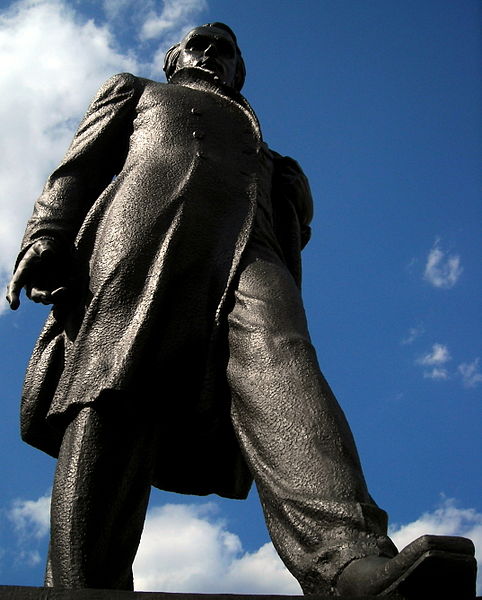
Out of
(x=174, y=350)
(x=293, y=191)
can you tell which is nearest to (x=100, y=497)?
(x=174, y=350)

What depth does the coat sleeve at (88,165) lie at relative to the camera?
16.3 ft

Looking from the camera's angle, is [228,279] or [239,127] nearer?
[228,279]

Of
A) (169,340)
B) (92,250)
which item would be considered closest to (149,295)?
(169,340)

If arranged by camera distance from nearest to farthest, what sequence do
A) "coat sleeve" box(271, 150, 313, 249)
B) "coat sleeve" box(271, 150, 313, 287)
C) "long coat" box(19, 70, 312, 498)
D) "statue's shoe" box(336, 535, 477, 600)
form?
1. "statue's shoe" box(336, 535, 477, 600)
2. "long coat" box(19, 70, 312, 498)
3. "coat sleeve" box(271, 150, 313, 287)
4. "coat sleeve" box(271, 150, 313, 249)

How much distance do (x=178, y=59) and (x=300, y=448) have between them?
3.49 m

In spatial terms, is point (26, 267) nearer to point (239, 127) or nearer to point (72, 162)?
point (72, 162)

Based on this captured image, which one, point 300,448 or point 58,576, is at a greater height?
point 300,448

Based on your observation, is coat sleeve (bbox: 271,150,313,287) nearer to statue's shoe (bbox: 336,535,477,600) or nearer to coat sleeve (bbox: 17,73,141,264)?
coat sleeve (bbox: 17,73,141,264)

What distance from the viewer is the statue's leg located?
13.3 ft

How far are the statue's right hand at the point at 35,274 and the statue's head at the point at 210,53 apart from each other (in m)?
1.94

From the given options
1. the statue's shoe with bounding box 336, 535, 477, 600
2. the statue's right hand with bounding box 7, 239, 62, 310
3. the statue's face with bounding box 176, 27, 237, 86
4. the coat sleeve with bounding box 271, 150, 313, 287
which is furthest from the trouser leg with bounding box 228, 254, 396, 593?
the statue's face with bounding box 176, 27, 237, 86

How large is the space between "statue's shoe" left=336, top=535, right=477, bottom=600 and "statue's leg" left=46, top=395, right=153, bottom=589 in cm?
154

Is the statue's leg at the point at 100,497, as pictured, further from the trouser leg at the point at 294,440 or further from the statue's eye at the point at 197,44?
the statue's eye at the point at 197,44

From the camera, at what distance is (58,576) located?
4051mm
